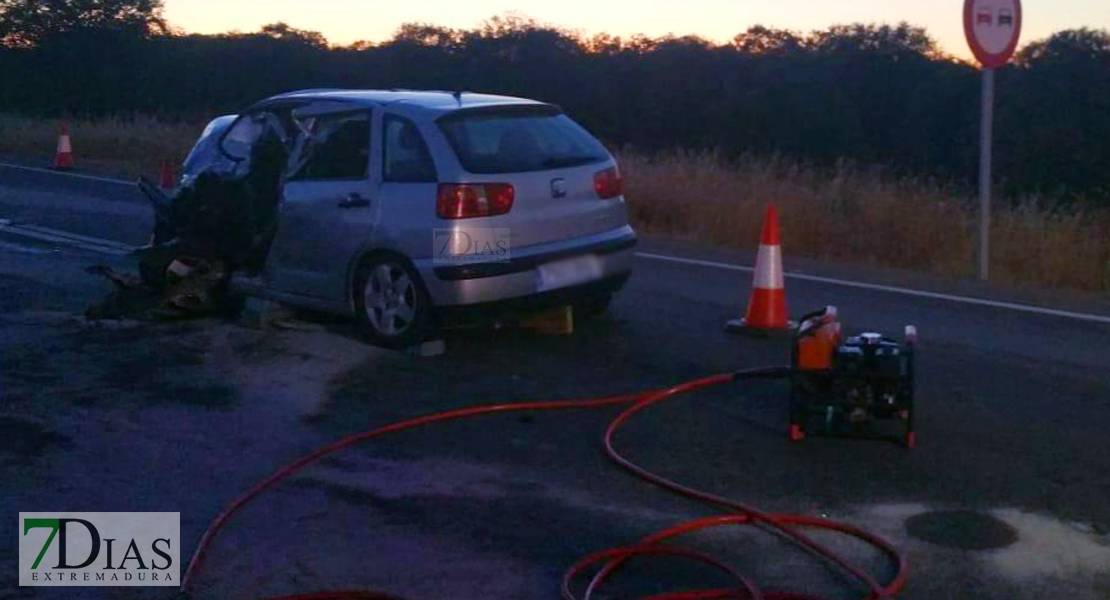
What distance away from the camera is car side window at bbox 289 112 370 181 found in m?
9.56

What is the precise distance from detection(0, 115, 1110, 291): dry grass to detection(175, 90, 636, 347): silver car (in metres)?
5.34

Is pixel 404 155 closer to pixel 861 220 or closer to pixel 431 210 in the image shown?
pixel 431 210

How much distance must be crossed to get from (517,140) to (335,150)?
47.6 inches

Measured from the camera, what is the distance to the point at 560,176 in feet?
30.6

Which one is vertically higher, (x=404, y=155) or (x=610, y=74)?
(x=610, y=74)

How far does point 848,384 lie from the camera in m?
7.14

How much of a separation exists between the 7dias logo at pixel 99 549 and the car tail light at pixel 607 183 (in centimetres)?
404

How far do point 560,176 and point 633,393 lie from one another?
5.37 ft

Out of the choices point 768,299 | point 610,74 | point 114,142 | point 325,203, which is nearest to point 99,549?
point 325,203

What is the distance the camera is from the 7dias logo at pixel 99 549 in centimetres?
563

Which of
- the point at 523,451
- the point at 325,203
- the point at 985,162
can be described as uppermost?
→ the point at 985,162

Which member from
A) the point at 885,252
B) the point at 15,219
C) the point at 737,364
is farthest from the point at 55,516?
the point at 15,219

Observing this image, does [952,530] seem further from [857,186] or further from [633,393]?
[857,186]

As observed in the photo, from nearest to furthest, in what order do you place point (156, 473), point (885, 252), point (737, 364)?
point (156, 473) → point (737, 364) → point (885, 252)
